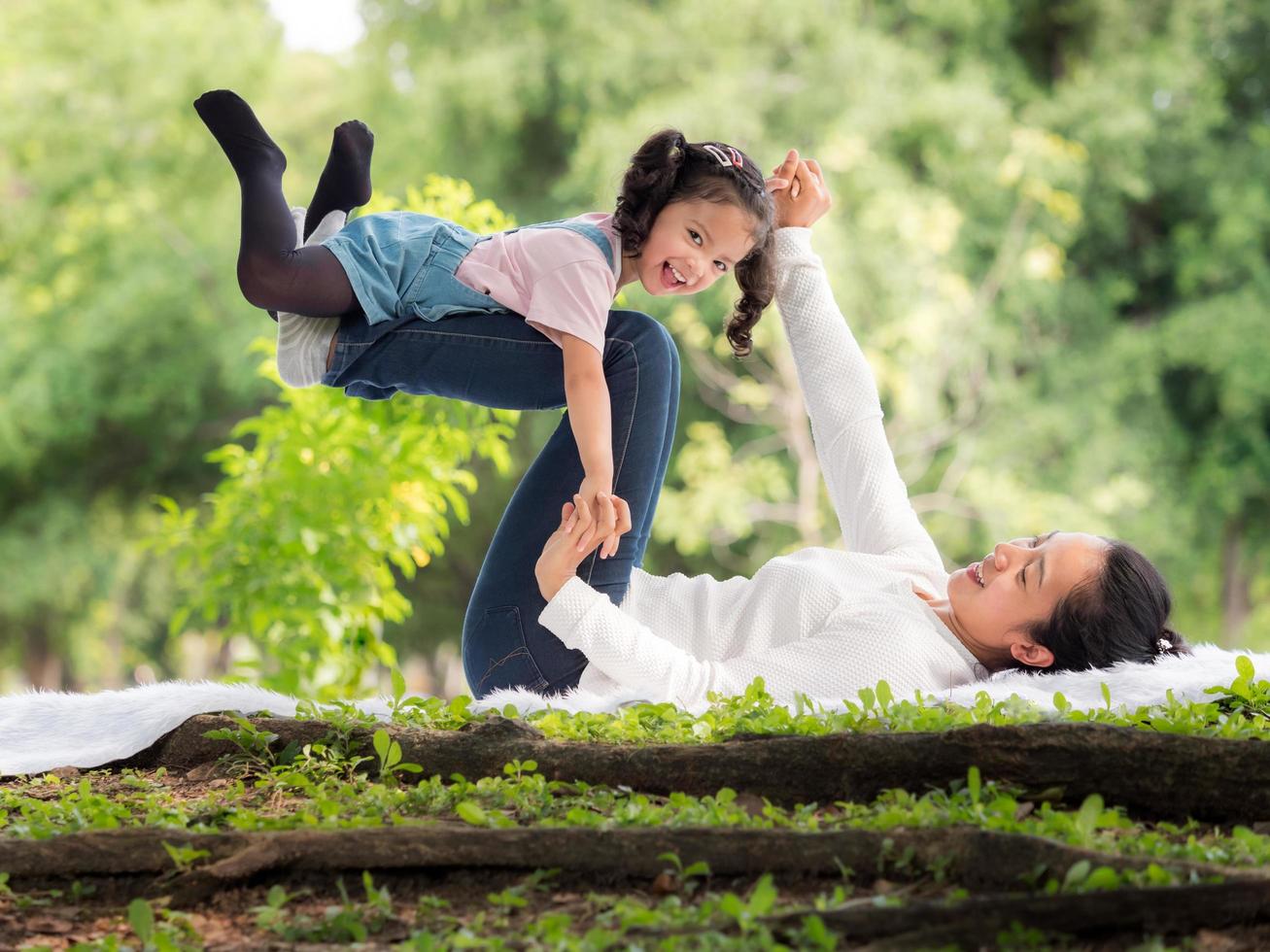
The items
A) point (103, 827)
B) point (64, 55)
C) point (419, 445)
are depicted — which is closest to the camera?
point (103, 827)

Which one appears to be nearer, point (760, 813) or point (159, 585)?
point (760, 813)

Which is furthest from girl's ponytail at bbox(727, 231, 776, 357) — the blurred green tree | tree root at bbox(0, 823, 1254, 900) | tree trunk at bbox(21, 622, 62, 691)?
tree trunk at bbox(21, 622, 62, 691)

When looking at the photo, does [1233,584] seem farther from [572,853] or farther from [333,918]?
[333,918]

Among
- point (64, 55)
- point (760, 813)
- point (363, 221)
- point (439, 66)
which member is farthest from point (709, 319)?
point (760, 813)

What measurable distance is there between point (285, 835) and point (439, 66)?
9156mm

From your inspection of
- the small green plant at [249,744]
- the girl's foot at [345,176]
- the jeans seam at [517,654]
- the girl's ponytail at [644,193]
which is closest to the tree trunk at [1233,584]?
the girl's ponytail at [644,193]

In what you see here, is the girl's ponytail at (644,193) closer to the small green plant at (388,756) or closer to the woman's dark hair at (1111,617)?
the woman's dark hair at (1111,617)

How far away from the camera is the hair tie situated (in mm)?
2916

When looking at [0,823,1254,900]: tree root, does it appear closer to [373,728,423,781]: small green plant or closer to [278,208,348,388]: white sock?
[373,728,423,781]: small green plant

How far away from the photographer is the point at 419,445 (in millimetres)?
4469

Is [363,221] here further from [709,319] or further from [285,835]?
[709,319]

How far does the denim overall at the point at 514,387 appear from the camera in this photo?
2.78m

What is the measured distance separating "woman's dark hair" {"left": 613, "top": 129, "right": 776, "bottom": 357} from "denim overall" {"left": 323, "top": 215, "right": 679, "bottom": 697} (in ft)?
0.28

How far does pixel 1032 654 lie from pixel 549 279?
125cm
